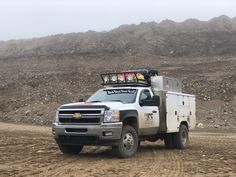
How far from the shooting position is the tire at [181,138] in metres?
17.0

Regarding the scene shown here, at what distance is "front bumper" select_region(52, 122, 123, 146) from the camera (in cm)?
1334

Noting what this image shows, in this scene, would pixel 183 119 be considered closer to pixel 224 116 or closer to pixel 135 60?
pixel 224 116

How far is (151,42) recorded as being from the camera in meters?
51.9

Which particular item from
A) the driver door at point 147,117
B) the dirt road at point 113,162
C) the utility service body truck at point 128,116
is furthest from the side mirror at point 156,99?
the dirt road at point 113,162

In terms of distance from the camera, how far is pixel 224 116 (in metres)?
31.4

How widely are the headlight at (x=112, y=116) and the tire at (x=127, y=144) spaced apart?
0.44 meters

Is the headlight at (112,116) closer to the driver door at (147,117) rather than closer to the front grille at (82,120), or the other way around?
the front grille at (82,120)

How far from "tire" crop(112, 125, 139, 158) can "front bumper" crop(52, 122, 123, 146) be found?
9.9 inches

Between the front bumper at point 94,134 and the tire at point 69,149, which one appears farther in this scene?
the tire at point 69,149

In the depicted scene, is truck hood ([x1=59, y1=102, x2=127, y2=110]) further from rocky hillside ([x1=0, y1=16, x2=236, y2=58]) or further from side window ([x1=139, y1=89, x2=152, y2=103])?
rocky hillside ([x1=0, y1=16, x2=236, y2=58])

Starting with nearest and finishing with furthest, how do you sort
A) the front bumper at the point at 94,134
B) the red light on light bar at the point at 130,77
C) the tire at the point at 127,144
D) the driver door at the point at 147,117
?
the front bumper at the point at 94,134, the tire at the point at 127,144, the driver door at the point at 147,117, the red light on light bar at the point at 130,77

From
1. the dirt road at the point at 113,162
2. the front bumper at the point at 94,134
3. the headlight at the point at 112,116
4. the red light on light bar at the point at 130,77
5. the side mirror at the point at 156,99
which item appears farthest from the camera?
the red light on light bar at the point at 130,77

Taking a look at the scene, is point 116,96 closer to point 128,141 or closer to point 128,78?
point 128,78

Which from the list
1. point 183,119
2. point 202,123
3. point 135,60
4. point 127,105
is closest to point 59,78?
point 135,60
